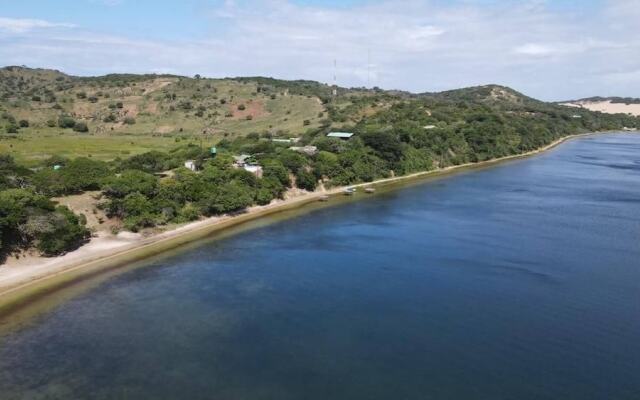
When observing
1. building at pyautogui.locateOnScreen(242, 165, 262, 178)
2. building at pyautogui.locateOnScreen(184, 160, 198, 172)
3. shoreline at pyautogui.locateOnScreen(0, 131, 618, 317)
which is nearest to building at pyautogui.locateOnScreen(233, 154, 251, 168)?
building at pyautogui.locateOnScreen(242, 165, 262, 178)

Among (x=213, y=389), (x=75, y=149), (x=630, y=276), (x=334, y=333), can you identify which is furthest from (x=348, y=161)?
(x=213, y=389)

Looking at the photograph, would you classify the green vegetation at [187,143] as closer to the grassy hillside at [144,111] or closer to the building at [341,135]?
the grassy hillside at [144,111]

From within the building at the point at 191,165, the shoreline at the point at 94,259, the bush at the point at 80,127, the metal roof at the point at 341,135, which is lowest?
the shoreline at the point at 94,259

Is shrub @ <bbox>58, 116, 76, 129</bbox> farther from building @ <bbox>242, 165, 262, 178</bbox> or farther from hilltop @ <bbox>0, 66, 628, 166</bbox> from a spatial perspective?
building @ <bbox>242, 165, 262, 178</bbox>

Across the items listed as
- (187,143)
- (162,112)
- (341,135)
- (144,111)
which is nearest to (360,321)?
(187,143)

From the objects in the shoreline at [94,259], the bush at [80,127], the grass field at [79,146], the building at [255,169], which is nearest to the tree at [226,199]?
the shoreline at [94,259]

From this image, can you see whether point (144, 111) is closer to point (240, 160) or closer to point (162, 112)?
point (162, 112)
